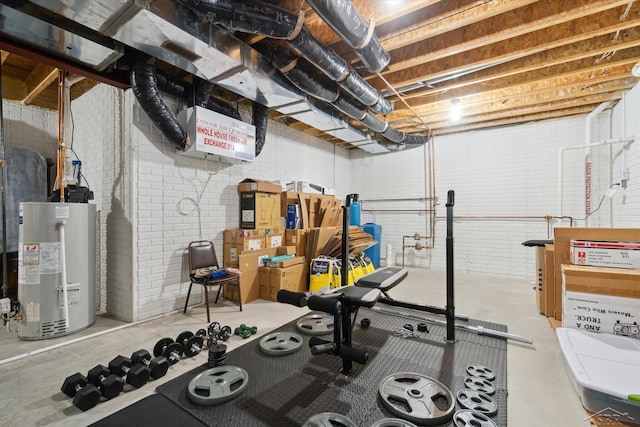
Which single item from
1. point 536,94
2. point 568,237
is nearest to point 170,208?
point 568,237

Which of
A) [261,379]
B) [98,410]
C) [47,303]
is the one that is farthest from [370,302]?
[47,303]

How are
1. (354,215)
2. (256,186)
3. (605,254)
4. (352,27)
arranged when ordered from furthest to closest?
1. (354,215)
2. (256,186)
3. (605,254)
4. (352,27)

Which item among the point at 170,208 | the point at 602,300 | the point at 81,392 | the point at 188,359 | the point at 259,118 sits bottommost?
the point at 188,359

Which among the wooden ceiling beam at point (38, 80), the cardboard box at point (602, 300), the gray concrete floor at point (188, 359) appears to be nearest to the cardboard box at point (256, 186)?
the gray concrete floor at point (188, 359)

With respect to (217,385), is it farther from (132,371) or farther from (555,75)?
(555,75)

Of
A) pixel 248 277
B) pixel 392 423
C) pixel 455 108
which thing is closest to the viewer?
pixel 392 423

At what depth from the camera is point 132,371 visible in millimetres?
1896

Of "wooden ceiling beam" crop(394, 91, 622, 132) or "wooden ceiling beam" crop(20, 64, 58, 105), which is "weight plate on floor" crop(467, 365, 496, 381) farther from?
"wooden ceiling beam" crop(20, 64, 58, 105)

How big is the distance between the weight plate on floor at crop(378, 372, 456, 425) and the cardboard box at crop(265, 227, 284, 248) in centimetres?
269

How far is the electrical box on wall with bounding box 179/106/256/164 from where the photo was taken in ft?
10.6

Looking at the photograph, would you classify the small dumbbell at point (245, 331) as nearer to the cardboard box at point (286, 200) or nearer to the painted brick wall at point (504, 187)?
the cardboard box at point (286, 200)

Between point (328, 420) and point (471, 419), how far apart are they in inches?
31.5

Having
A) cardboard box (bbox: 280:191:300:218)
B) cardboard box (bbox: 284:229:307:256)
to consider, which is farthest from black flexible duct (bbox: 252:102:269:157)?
cardboard box (bbox: 284:229:307:256)

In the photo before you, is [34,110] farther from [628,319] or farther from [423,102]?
[628,319]
